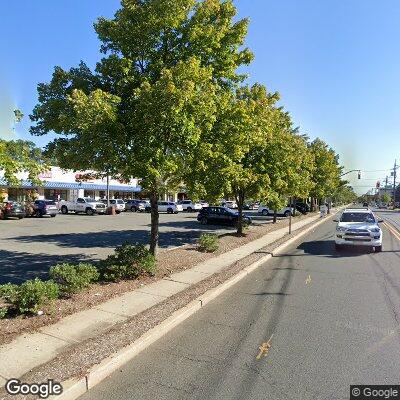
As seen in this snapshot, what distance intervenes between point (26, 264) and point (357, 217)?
1370cm

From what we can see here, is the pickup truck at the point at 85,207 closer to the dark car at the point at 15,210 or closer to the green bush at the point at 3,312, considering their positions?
the dark car at the point at 15,210

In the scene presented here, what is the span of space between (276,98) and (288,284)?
13.2 m

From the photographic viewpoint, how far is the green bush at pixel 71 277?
7992 mm

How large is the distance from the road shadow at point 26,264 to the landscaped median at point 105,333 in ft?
9.12

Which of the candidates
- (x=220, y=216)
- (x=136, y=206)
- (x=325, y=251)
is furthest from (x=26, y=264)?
(x=136, y=206)

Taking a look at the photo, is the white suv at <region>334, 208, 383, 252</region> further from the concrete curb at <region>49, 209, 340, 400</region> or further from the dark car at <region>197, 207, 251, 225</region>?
the dark car at <region>197, 207, 251, 225</region>

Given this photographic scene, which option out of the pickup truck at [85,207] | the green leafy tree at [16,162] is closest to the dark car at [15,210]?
the pickup truck at [85,207]

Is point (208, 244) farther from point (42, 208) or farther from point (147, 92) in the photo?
point (42, 208)

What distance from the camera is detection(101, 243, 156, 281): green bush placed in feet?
31.7

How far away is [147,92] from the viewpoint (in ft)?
27.9

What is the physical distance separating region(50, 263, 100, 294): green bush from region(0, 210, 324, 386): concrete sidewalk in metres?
0.71

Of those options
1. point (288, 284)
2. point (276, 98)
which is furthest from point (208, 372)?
point (276, 98)

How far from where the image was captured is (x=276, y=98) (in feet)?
69.3

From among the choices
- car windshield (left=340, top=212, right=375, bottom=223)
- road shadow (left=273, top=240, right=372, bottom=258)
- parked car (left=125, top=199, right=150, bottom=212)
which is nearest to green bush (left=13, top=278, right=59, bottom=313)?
road shadow (left=273, top=240, right=372, bottom=258)
